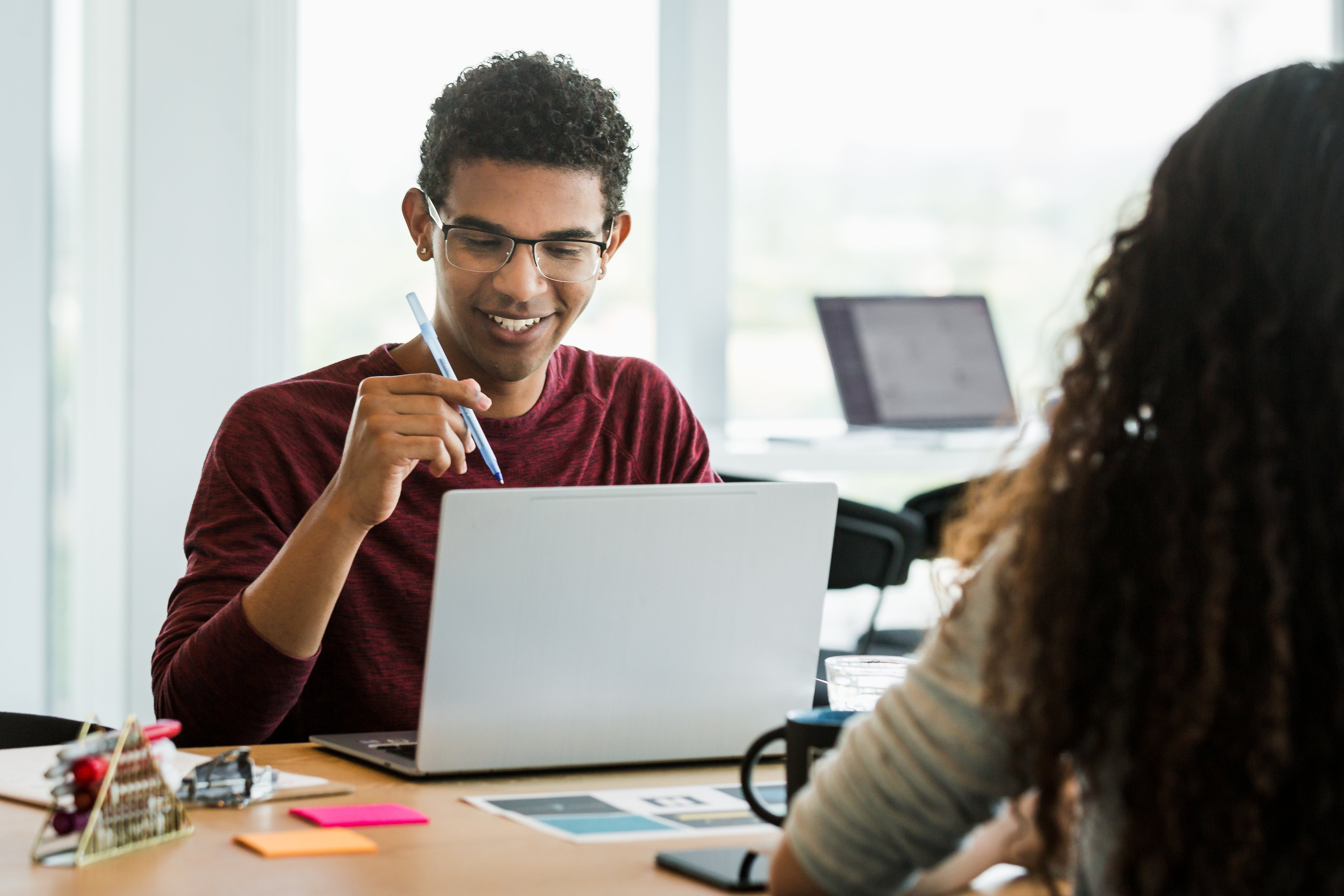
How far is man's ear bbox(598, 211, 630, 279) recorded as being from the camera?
1.75 m

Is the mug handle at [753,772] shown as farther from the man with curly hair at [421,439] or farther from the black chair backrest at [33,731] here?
the black chair backrest at [33,731]

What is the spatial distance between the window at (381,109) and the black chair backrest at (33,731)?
5.21 feet

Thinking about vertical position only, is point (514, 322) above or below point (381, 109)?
below

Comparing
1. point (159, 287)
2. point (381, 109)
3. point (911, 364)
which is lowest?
point (911, 364)

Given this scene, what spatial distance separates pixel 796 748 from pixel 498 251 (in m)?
0.86

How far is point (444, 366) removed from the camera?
1.45 m

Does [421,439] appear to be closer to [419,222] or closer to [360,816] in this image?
[360,816]

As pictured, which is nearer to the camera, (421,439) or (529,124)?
(421,439)

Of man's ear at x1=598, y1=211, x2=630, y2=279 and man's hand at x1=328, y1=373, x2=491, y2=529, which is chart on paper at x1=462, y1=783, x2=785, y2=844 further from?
man's ear at x1=598, y1=211, x2=630, y2=279

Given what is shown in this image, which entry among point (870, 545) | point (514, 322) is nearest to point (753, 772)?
point (514, 322)

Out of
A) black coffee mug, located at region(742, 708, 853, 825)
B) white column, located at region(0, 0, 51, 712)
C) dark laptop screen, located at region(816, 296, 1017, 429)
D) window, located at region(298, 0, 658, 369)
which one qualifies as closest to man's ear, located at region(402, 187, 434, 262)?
black coffee mug, located at region(742, 708, 853, 825)

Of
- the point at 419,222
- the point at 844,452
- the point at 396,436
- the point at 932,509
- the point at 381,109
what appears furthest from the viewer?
the point at 844,452

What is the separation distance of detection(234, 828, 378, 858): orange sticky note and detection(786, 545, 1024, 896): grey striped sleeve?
39 cm

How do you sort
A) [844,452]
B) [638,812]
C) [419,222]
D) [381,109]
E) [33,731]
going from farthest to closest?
[844,452], [381,109], [419,222], [33,731], [638,812]
